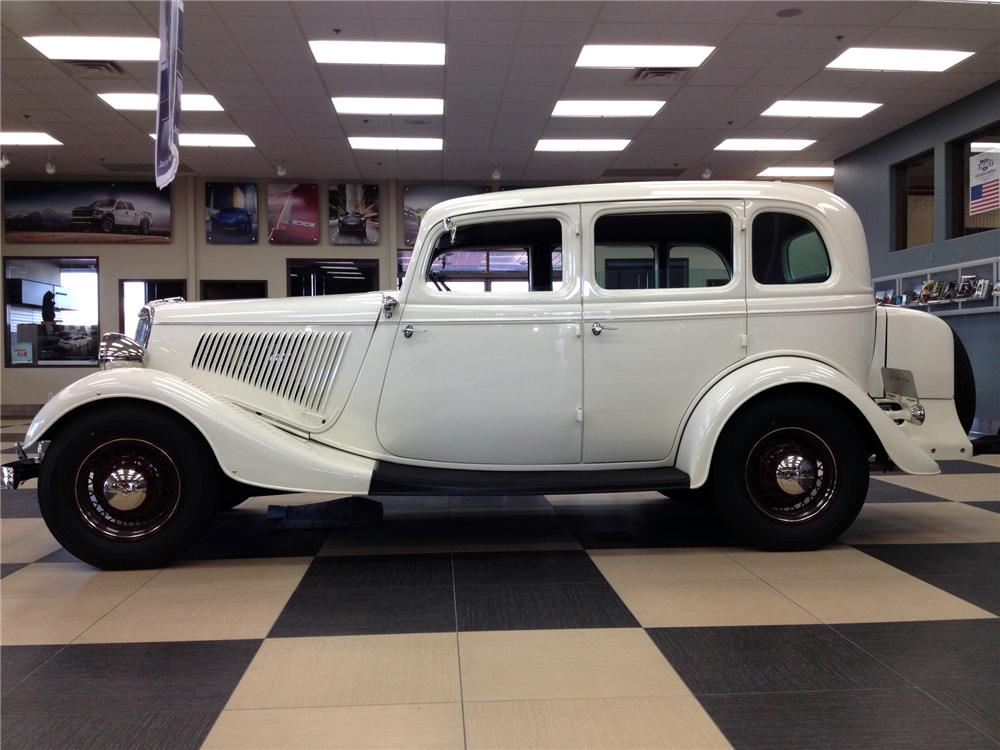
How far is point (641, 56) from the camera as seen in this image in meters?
8.62

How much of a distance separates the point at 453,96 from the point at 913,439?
7.72m

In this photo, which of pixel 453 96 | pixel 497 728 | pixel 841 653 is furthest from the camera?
pixel 453 96

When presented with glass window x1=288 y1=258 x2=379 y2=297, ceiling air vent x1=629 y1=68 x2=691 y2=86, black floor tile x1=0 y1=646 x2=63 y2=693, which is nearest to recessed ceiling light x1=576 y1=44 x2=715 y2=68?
ceiling air vent x1=629 y1=68 x2=691 y2=86

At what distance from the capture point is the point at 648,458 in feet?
12.3

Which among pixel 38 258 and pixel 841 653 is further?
pixel 38 258

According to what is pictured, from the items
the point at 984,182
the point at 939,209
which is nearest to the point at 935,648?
the point at 984,182

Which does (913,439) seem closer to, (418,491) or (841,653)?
(841,653)

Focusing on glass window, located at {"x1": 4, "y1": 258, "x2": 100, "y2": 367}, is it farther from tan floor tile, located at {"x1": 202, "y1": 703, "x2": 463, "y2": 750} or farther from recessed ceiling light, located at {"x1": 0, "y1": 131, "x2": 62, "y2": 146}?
tan floor tile, located at {"x1": 202, "y1": 703, "x2": 463, "y2": 750}

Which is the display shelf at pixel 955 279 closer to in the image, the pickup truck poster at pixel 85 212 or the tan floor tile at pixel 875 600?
the tan floor tile at pixel 875 600

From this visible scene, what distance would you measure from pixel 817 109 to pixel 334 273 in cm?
936

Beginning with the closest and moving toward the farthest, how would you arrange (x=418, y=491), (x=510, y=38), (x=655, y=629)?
(x=655, y=629) < (x=418, y=491) < (x=510, y=38)

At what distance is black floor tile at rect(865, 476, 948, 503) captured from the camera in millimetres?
4930

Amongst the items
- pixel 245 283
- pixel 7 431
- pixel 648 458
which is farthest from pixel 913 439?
pixel 245 283

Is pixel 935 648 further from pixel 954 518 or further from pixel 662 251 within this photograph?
pixel 954 518
